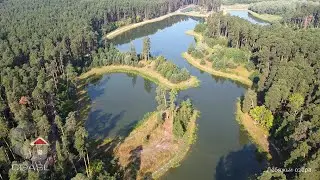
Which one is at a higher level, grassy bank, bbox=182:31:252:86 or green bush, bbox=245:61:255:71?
green bush, bbox=245:61:255:71

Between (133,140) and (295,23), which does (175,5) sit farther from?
(133,140)

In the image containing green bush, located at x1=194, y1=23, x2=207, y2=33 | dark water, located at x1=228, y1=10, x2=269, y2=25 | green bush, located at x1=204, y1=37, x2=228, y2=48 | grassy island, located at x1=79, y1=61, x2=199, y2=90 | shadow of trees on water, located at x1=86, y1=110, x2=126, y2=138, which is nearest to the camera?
shadow of trees on water, located at x1=86, y1=110, x2=126, y2=138

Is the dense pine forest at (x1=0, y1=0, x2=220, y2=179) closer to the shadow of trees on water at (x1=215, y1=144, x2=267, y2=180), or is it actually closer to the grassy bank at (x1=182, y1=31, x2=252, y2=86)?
the shadow of trees on water at (x1=215, y1=144, x2=267, y2=180)

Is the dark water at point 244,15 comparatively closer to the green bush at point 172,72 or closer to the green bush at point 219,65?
the green bush at point 219,65

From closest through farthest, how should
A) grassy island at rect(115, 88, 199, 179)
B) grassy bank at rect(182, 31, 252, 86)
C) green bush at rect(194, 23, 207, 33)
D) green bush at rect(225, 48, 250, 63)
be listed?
1. grassy island at rect(115, 88, 199, 179)
2. grassy bank at rect(182, 31, 252, 86)
3. green bush at rect(225, 48, 250, 63)
4. green bush at rect(194, 23, 207, 33)

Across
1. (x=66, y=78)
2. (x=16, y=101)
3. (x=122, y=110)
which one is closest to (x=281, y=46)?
(x=122, y=110)

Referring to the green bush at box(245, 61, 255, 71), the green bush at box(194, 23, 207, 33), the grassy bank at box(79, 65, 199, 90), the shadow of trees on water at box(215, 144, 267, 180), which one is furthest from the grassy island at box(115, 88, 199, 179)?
the green bush at box(194, 23, 207, 33)

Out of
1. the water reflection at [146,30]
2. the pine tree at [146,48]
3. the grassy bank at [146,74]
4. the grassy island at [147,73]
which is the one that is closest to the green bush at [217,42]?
the pine tree at [146,48]
